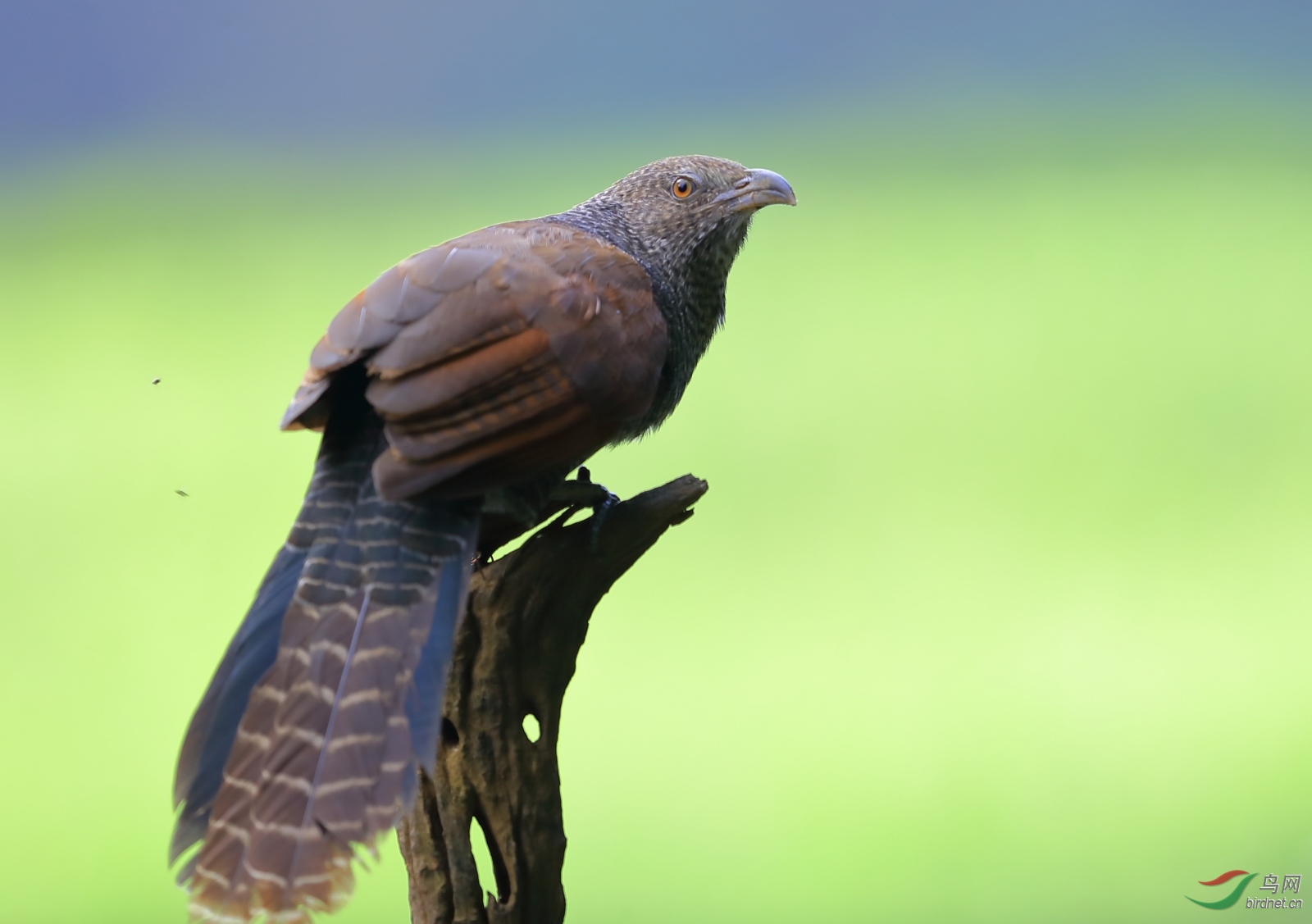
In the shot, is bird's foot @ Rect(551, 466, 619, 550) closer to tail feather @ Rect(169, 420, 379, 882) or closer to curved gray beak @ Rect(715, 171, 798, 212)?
tail feather @ Rect(169, 420, 379, 882)

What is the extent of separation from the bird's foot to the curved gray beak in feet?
2.13

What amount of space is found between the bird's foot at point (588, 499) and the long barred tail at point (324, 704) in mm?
353

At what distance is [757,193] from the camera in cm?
225

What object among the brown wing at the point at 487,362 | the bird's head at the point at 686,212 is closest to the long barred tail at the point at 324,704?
the brown wing at the point at 487,362

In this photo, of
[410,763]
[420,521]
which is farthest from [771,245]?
[410,763]

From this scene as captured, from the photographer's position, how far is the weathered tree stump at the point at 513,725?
81.4 inches

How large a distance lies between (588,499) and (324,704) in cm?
73

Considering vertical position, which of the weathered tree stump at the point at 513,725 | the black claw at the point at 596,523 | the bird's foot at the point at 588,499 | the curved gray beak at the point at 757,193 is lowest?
the weathered tree stump at the point at 513,725

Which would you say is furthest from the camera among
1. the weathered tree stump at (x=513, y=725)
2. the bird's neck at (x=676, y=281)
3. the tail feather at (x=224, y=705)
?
the bird's neck at (x=676, y=281)

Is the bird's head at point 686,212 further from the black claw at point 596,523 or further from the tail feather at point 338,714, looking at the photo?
the tail feather at point 338,714

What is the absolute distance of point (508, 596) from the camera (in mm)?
2092

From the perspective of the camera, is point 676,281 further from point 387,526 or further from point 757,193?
point 387,526

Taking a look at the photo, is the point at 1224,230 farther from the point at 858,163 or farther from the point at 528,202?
the point at 528,202

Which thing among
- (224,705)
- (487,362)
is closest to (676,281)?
(487,362)
